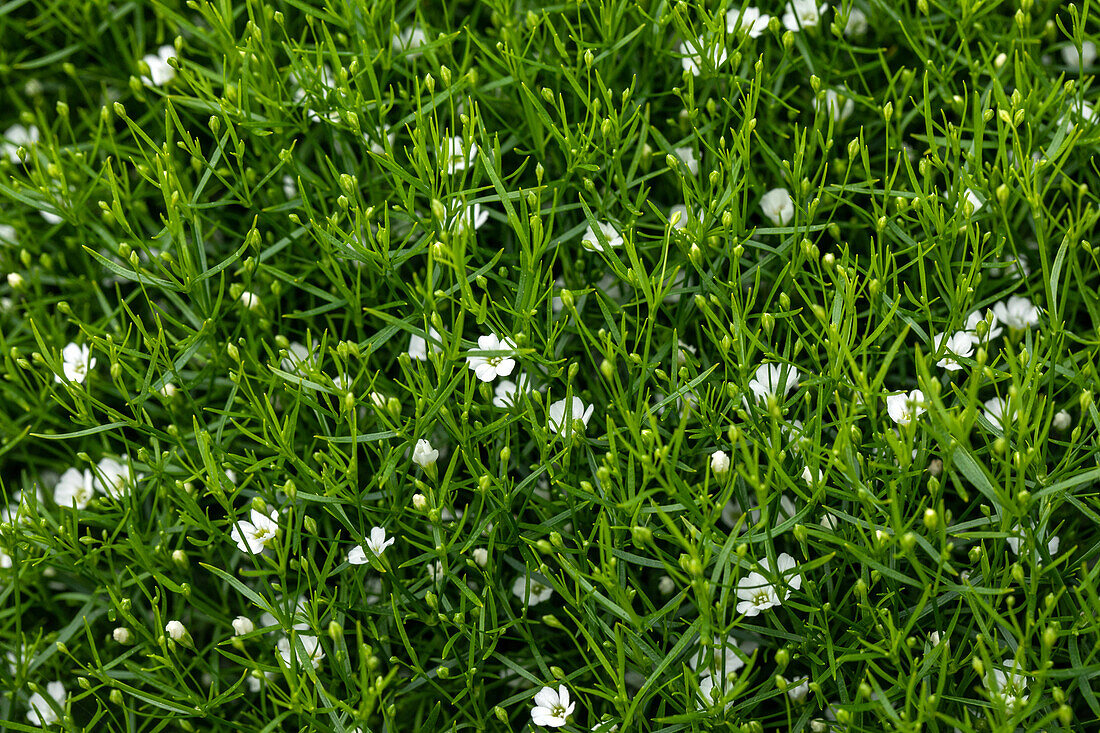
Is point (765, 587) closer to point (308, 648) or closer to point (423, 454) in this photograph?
point (423, 454)

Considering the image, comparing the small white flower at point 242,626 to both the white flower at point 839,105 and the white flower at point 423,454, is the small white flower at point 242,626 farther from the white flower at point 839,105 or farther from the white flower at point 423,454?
the white flower at point 839,105

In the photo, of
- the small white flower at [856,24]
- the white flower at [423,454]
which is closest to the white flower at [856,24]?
the small white flower at [856,24]

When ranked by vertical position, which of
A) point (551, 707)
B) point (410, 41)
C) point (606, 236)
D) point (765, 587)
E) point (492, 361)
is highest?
point (410, 41)

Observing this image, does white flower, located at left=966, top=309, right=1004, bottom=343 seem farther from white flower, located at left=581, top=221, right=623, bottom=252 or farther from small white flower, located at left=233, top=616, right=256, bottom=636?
small white flower, located at left=233, top=616, right=256, bottom=636

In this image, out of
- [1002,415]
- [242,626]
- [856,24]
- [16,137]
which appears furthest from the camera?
[16,137]

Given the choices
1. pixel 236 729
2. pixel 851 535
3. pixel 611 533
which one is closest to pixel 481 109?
pixel 611 533

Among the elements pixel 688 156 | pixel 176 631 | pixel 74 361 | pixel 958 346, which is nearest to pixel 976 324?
pixel 958 346

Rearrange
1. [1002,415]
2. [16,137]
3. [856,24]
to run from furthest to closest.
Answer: [16,137], [856,24], [1002,415]

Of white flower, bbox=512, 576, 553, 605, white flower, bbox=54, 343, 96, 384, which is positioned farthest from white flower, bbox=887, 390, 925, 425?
white flower, bbox=54, 343, 96, 384
